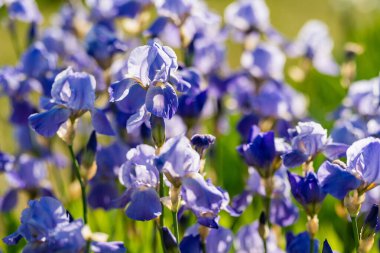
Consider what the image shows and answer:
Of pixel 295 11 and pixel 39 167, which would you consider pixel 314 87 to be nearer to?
pixel 39 167

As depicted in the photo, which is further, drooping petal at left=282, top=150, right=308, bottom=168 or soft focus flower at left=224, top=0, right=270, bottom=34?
soft focus flower at left=224, top=0, right=270, bottom=34

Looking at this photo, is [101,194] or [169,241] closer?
[169,241]

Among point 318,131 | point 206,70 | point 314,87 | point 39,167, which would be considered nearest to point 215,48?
point 206,70

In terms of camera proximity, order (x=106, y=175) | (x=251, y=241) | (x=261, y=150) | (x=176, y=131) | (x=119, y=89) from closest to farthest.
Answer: (x=119, y=89) → (x=261, y=150) → (x=251, y=241) → (x=106, y=175) → (x=176, y=131)

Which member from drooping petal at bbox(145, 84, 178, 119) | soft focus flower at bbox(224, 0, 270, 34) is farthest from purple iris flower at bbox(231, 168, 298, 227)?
soft focus flower at bbox(224, 0, 270, 34)

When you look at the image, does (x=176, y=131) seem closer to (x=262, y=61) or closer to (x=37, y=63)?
(x=262, y=61)

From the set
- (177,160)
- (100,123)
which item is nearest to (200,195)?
(177,160)

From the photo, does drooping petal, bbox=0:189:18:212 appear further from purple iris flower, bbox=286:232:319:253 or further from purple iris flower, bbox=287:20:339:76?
purple iris flower, bbox=287:20:339:76
